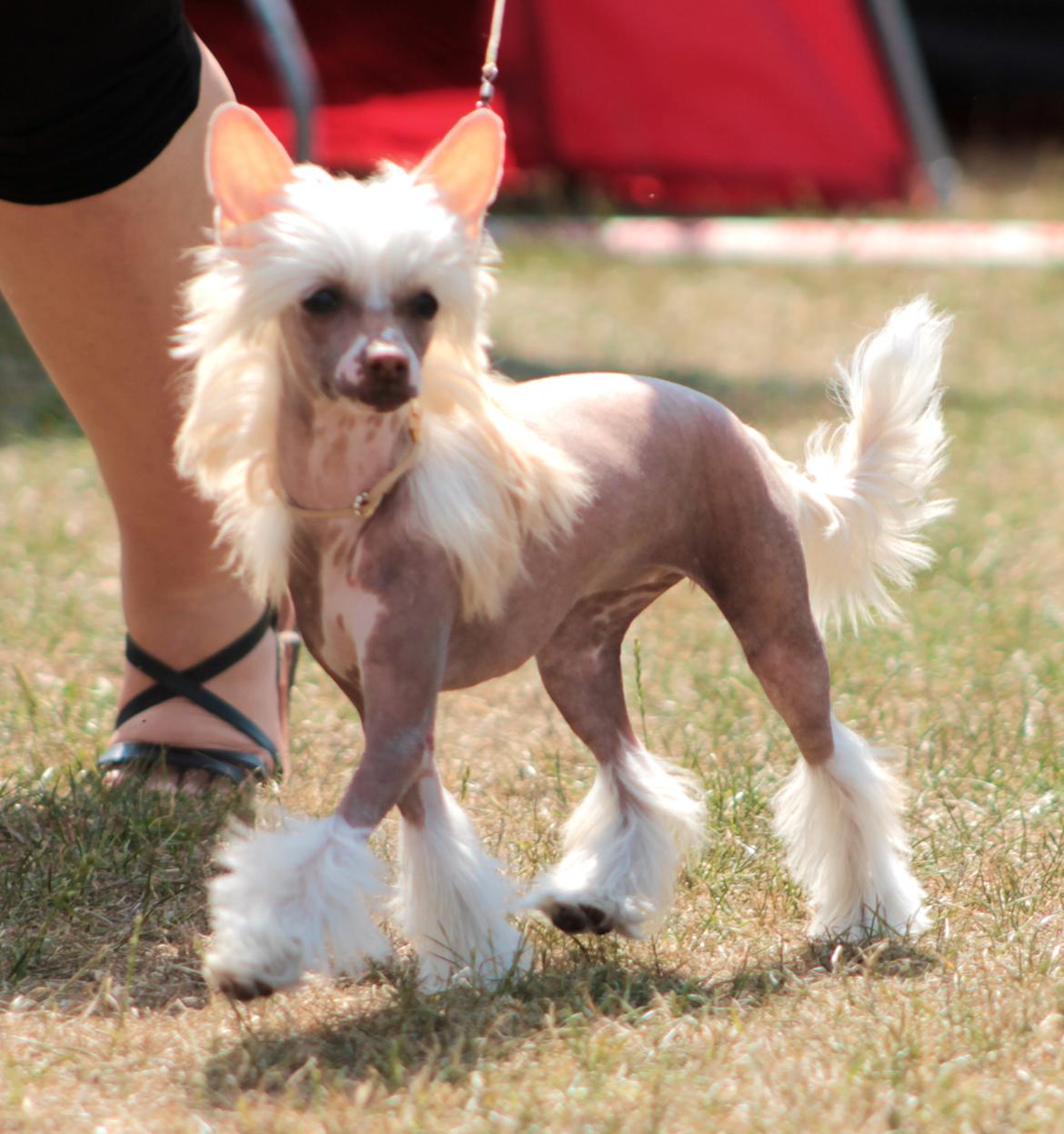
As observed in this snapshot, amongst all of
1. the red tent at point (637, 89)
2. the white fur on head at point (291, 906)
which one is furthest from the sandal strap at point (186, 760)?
the red tent at point (637, 89)

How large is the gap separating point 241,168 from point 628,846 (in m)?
0.97

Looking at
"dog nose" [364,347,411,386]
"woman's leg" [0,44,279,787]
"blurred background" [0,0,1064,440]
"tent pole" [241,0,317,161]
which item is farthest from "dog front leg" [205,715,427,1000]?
"blurred background" [0,0,1064,440]

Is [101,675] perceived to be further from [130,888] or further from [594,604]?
[594,604]

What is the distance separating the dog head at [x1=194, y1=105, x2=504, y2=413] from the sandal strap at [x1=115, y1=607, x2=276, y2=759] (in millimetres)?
958

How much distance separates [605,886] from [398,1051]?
42 centimetres

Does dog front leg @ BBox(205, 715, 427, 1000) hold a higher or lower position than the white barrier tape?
higher

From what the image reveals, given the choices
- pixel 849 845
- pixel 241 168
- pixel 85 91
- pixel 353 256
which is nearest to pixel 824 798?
pixel 849 845

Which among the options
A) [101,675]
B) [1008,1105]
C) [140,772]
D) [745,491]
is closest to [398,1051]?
[1008,1105]

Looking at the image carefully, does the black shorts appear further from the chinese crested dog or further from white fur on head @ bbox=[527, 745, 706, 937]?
white fur on head @ bbox=[527, 745, 706, 937]

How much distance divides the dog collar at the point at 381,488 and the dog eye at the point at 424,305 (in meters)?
0.10

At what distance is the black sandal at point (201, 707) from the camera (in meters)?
2.64

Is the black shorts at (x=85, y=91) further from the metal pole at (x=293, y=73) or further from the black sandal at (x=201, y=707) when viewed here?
the metal pole at (x=293, y=73)

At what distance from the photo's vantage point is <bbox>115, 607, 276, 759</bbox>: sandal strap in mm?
2682

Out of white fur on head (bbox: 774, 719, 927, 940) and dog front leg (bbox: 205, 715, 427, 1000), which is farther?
white fur on head (bbox: 774, 719, 927, 940)
